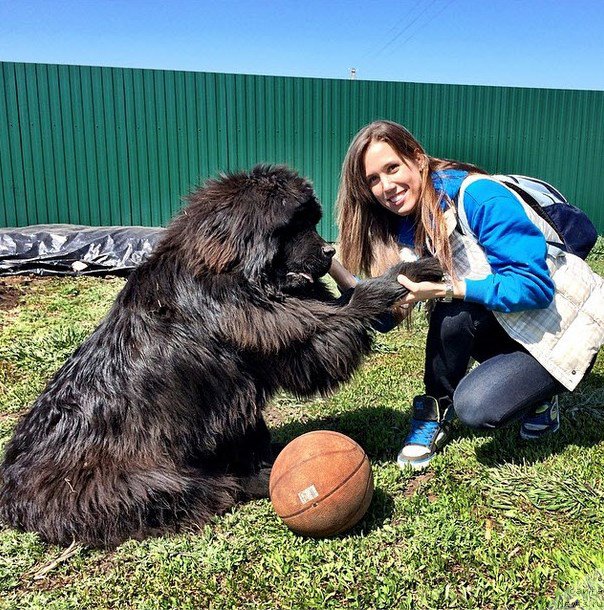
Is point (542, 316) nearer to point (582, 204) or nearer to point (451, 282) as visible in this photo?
point (451, 282)

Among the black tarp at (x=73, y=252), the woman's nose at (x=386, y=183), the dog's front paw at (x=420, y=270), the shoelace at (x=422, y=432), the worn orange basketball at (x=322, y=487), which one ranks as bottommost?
the black tarp at (x=73, y=252)

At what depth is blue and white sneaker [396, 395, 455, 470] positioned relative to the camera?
326 centimetres

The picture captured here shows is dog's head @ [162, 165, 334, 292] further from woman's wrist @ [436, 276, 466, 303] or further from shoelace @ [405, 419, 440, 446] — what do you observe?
shoelace @ [405, 419, 440, 446]

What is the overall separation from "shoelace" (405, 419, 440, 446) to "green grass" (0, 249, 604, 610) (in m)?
0.12

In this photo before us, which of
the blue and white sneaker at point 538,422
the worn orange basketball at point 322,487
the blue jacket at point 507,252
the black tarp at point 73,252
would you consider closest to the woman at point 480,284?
the blue jacket at point 507,252

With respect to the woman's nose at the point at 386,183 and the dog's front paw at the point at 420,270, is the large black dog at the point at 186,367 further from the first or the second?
the woman's nose at the point at 386,183

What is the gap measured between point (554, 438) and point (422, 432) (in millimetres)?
771

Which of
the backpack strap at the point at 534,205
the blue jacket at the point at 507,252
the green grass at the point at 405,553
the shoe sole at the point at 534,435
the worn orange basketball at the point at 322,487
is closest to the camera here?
the green grass at the point at 405,553

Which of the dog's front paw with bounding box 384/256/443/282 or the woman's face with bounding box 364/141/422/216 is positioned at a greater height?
the woman's face with bounding box 364/141/422/216

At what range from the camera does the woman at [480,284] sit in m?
2.91

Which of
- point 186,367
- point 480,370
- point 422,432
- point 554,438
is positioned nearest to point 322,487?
point 186,367

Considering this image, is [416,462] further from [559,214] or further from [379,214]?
[559,214]

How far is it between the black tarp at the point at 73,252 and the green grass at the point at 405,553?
212 inches

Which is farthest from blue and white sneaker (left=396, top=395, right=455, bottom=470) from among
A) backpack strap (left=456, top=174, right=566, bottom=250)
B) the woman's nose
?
the woman's nose
